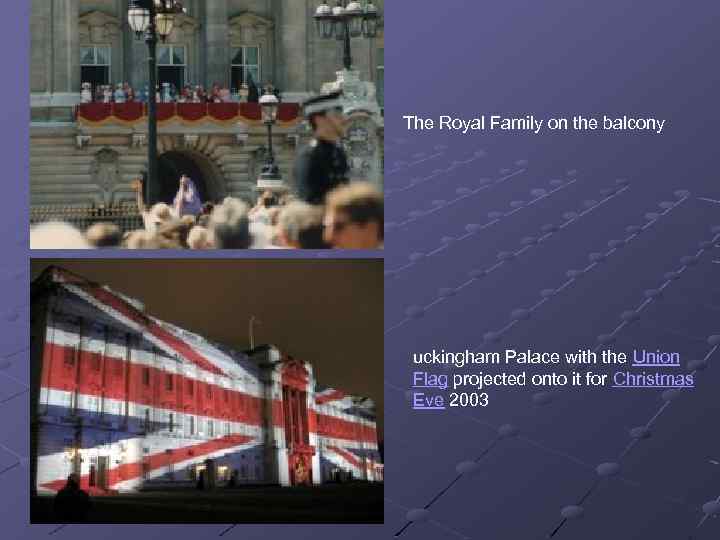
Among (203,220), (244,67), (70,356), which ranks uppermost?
(244,67)

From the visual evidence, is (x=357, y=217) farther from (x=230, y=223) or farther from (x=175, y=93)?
(x=175, y=93)

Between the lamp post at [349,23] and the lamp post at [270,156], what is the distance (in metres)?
0.33

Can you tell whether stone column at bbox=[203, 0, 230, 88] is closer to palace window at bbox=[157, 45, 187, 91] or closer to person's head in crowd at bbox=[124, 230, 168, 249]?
palace window at bbox=[157, 45, 187, 91]

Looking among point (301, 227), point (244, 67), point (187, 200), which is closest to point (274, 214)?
A: point (301, 227)

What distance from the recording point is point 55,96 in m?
6.84

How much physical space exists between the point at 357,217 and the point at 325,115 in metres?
0.43

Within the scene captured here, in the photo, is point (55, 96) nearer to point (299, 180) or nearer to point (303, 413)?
point (299, 180)

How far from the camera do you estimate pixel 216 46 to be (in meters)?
6.91

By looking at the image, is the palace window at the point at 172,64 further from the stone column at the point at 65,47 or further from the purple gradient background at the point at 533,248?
the purple gradient background at the point at 533,248

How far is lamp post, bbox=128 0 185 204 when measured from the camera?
22.5ft

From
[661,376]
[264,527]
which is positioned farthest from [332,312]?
[661,376]

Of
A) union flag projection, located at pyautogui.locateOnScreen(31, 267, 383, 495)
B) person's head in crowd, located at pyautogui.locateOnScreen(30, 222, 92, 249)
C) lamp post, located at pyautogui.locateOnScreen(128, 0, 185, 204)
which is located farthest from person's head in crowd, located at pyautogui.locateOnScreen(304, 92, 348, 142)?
person's head in crowd, located at pyautogui.locateOnScreen(30, 222, 92, 249)

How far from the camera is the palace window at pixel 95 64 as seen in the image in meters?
6.83

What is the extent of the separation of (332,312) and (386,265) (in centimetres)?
28
